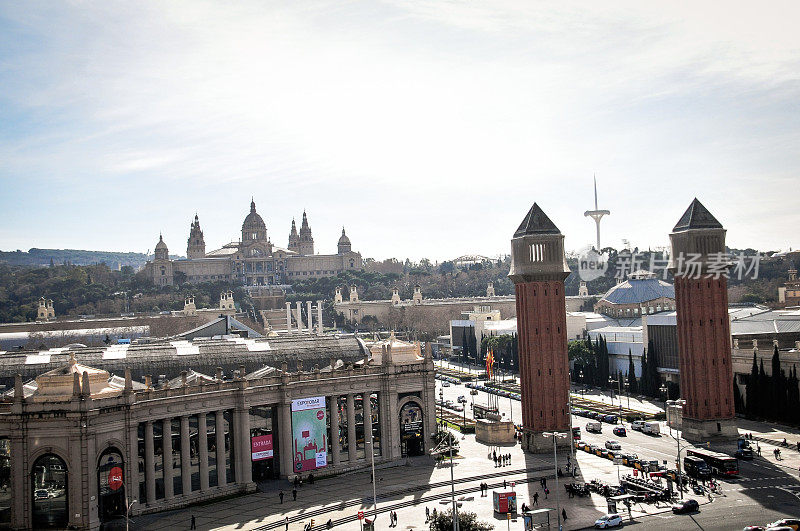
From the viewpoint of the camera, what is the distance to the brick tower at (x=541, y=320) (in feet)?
280

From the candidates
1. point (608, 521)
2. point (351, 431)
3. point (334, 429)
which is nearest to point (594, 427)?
point (351, 431)

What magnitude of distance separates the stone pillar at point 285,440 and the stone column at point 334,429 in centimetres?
444

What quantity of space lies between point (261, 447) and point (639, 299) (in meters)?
110

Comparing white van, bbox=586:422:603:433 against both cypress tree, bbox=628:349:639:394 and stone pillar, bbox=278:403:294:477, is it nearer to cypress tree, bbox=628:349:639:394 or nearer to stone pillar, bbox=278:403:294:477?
cypress tree, bbox=628:349:639:394

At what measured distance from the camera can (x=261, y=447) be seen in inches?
2776

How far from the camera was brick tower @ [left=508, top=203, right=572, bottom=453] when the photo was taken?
8544 centimetres

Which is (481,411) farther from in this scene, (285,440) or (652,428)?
(285,440)

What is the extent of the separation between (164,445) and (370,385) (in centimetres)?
2182

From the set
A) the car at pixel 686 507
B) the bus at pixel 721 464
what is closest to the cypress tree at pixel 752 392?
the bus at pixel 721 464

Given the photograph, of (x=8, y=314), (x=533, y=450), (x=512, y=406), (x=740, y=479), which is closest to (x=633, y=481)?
(x=740, y=479)

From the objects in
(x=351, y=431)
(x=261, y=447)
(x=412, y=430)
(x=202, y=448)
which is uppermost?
(x=202, y=448)

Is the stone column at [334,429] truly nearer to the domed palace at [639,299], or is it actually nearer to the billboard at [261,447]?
the billboard at [261,447]

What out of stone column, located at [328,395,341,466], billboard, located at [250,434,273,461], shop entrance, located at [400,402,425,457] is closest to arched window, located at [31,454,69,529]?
billboard, located at [250,434,273,461]

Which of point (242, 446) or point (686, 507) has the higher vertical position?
point (242, 446)
